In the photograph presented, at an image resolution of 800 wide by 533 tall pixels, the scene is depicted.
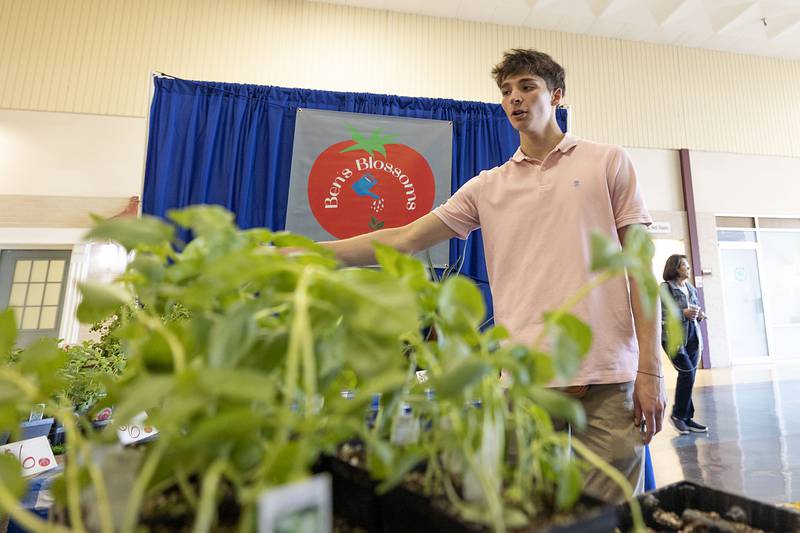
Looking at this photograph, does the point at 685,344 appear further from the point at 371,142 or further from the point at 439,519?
the point at 439,519

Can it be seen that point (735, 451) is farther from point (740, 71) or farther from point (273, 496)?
point (740, 71)

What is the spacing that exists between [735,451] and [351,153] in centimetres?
329

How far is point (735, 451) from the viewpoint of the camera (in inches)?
122

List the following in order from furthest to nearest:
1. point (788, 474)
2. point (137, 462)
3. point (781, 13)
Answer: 1. point (781, 13)
2. point (788, 474)
3. point (137, 462)

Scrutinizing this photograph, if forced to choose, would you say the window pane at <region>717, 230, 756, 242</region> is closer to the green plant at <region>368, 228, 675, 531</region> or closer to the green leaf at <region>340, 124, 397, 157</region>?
the green leaf at <region>340, 124, 397, 157</region>

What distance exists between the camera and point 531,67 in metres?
1.38

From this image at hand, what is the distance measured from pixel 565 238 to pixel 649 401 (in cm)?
44

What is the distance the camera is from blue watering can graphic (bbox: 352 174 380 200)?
308 centimetres

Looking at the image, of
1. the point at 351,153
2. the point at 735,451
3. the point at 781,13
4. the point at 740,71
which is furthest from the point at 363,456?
the point at 740,71

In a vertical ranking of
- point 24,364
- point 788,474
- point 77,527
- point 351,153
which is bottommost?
point 788,474

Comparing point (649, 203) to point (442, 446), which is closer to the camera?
point (442, 446)

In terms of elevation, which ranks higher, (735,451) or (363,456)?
(363,456)

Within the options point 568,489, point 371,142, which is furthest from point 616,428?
point 371,142

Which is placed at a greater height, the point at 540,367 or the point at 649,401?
the point at 540,367
